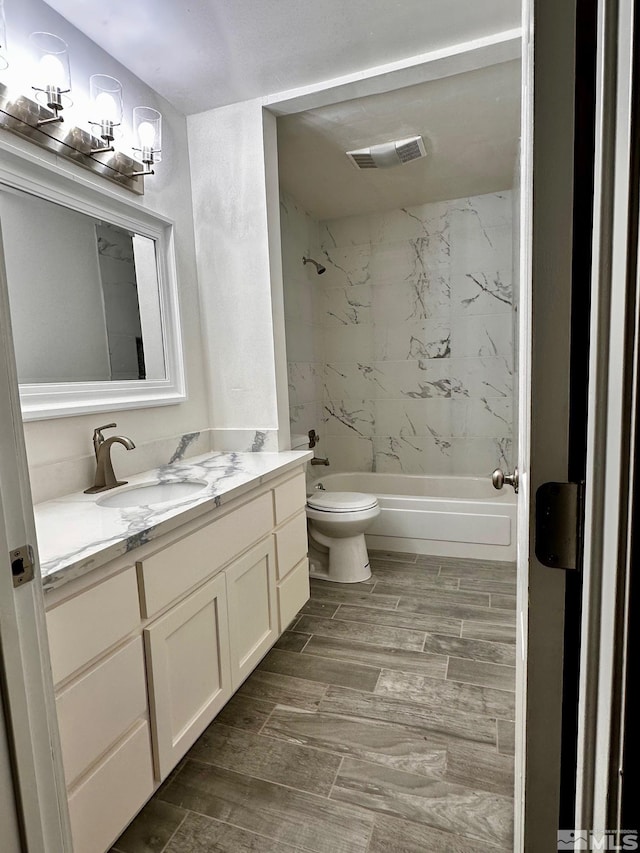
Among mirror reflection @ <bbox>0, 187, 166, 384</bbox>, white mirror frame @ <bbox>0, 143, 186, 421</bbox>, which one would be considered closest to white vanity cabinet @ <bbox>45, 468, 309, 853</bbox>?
white mirror frame @ <bbox>0, 143, 186, 421</bbox>

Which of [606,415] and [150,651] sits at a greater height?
[606,415]

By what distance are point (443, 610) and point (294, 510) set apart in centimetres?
99

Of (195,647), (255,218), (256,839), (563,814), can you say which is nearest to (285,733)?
(256,839)

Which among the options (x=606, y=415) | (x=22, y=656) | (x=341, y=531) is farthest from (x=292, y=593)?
(x=606, y=415)

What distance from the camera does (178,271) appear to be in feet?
7.34

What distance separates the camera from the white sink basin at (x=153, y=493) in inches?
66.1

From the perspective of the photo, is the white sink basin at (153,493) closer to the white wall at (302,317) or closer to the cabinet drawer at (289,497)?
the cabinet drawer at (289,497)

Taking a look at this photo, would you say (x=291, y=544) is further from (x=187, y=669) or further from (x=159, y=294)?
(x=159, y=294)

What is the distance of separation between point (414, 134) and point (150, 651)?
271 centimetres

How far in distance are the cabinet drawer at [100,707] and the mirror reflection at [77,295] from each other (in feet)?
3.18

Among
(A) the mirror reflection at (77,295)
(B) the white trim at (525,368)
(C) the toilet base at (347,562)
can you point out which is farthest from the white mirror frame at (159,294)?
(B) the white trim at (525,368)

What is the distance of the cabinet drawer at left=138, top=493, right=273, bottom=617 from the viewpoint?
1.25m

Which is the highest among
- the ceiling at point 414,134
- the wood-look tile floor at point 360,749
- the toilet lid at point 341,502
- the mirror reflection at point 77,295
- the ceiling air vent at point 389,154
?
the ceiling at point 414,134

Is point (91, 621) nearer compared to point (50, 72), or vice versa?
point (91, 621)
